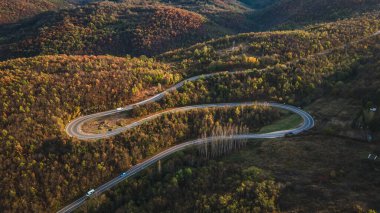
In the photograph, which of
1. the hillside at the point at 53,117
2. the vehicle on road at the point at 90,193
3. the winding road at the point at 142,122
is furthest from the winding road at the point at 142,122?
the hillside at the point at 53,117

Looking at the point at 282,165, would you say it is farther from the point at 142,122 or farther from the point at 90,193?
the point at 90,193

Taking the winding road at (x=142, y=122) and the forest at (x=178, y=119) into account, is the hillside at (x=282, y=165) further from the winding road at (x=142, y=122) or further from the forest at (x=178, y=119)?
the winding road at (x=142, y=122)

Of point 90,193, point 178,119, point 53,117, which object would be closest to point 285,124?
point 178,119

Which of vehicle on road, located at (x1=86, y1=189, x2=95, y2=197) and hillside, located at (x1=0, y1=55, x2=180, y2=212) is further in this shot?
vehicle on road, located at (x1=86, y1=189, x2=95, y2=197)

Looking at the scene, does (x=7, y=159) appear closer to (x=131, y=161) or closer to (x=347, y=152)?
(x=131, y=161)

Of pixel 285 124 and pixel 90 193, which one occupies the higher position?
pixel 285 124

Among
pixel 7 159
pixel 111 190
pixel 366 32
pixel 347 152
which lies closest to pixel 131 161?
pixel 111 190

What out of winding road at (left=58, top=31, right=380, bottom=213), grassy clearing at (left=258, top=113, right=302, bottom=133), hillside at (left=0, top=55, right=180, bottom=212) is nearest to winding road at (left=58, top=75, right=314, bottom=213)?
winding road at (left=58, top=31, right=380, bottom=213)

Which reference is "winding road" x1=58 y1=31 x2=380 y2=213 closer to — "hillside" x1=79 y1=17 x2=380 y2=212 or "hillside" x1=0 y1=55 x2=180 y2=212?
"hillside" x1=0 y1=55 x2=180 y2=212
